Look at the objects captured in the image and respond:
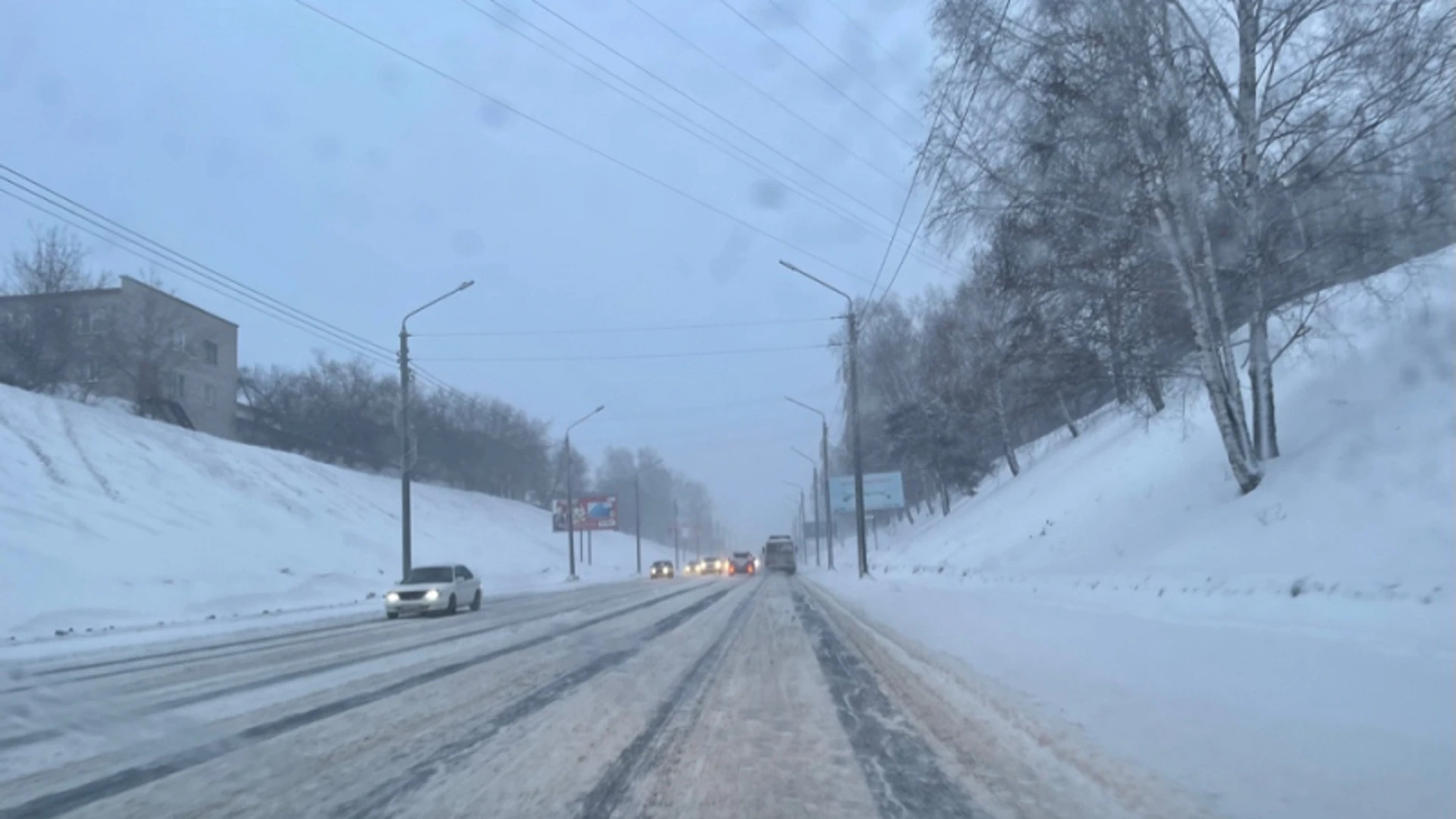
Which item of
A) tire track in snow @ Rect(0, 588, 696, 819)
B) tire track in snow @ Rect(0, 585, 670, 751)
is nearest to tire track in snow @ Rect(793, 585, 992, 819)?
tire track in snow @ Rect(0, 588, 696, 819)

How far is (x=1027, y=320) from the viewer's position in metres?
22.9

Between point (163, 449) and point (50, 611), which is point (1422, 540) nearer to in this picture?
point (50, 611)

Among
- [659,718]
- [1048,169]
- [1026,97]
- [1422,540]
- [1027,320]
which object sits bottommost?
[659,718]

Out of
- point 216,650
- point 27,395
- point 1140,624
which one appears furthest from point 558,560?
point 1140,624

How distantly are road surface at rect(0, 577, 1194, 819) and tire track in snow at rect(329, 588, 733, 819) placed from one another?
0.03 m

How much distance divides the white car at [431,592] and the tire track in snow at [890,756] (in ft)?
64.6

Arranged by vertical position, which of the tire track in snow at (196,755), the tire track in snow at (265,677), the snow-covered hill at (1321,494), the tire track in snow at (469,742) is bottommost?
the tire track in snow at (469,742)

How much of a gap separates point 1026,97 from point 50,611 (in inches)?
1001

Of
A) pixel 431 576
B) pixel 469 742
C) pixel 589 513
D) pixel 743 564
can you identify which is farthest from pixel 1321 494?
pixel 589 513

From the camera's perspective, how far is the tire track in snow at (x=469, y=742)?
746 centimetres

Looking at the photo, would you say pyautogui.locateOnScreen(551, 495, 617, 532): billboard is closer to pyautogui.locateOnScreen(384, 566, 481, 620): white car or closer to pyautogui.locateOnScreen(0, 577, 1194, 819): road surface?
pyautogui.locateOnScreen(384, 566, 481, 620): white car

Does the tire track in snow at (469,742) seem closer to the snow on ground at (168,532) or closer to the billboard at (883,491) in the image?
the snow on ground at (168,532)

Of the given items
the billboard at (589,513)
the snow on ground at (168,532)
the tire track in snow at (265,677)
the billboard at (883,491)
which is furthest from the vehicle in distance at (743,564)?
the tire track in snow at (265,677)

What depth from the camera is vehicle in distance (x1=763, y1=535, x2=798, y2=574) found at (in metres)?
84.3
